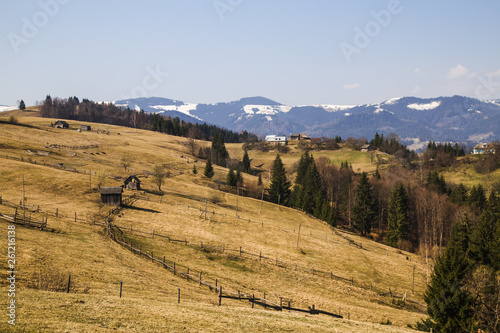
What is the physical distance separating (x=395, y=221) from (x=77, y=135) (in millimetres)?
137599

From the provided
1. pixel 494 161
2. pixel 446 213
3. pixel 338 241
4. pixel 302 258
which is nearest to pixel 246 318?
pixel 302 258

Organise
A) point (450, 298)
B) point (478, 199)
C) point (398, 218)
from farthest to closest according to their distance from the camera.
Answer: point (478, 199) < point (398, 218) < point (450, 298)

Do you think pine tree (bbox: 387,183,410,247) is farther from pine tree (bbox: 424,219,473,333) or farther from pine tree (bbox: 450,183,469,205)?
pine tree (bbox: 424,219,473,333)

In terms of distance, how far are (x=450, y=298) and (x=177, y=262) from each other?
34.1 meters

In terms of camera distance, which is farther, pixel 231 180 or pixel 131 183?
pixel 231 180

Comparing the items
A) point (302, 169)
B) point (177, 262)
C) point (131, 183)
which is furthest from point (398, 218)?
point (131, 183)

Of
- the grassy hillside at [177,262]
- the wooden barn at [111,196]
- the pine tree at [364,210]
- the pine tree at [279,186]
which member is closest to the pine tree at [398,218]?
the pine tree at [364,210]

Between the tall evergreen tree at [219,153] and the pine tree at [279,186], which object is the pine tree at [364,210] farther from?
the tall evergreen tree at [219,153]

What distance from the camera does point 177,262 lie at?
4934 centimetres

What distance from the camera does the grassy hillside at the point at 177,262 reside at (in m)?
24.5

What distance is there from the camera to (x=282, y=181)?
128750 millimetres

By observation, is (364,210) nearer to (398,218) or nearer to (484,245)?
(398,218)

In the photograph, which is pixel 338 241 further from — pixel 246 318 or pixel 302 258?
pixel 246 318

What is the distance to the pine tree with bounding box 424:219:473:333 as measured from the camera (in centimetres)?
3722
